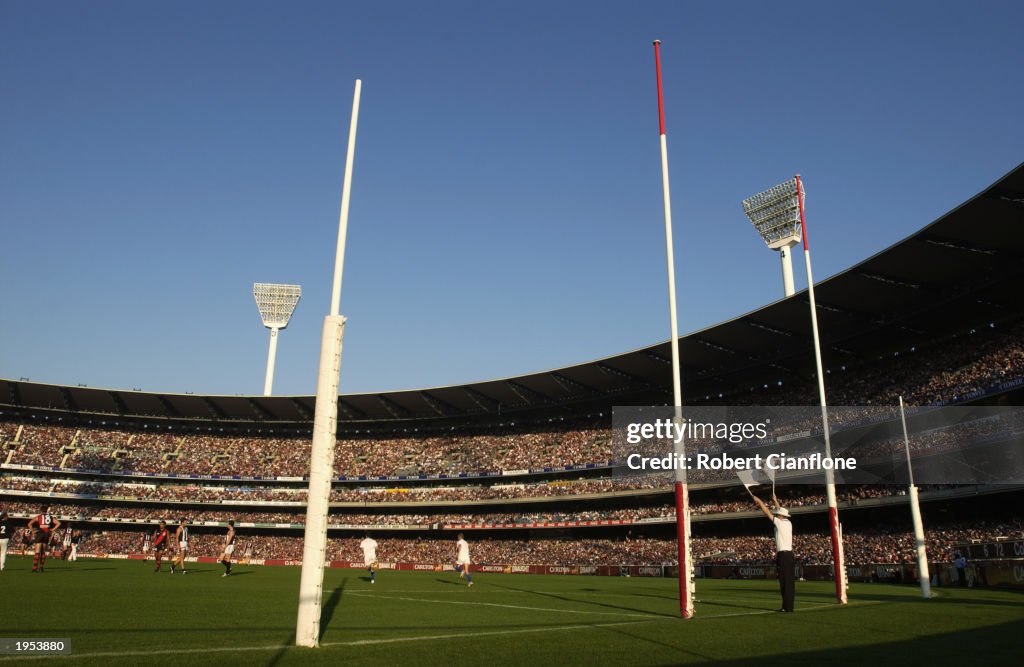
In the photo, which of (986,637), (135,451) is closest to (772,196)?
(986,637)

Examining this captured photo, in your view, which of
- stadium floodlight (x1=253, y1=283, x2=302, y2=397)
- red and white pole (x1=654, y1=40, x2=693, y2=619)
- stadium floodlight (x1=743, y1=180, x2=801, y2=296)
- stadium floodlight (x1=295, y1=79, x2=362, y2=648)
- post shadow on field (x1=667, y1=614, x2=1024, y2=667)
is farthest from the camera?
stadium floodlight (x1=253, y1=283, x2=302, y2=397)

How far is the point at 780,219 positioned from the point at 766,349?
14386 mm

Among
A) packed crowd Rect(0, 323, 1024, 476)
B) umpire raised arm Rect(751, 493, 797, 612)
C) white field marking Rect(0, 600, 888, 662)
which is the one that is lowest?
white field marking Rect(0, 600, 888, 662)

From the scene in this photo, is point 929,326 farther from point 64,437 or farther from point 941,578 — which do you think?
point 64,437

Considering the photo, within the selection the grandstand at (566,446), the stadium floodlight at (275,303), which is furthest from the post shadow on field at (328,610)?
the stadium floodlight at (275,303)

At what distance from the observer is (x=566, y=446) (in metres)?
56.6

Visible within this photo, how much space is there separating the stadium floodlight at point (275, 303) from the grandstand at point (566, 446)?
14.6m

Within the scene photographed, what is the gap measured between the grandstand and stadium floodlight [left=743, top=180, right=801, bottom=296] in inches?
427

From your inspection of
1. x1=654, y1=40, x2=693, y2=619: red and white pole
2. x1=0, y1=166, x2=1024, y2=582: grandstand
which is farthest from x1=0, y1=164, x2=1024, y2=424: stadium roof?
x1=654, y1=40, x2=693, y2=619: red and white pole

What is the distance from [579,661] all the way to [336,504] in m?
56.8

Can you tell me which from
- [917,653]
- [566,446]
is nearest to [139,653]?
[917,653]

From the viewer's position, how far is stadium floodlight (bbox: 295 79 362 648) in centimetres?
715

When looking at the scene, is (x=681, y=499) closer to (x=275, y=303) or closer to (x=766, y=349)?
Result: (x=766, y=349)

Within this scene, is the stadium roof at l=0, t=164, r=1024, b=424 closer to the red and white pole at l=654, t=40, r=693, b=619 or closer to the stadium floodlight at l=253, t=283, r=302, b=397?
the stadium floodlight at l=253, t=283, r=302, b=397
